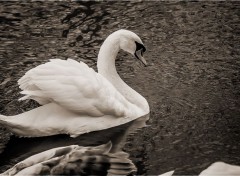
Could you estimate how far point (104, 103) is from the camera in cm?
695

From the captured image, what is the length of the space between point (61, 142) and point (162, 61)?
2.49 meters

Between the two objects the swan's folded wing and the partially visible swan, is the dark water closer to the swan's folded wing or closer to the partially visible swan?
the swan's folded wing

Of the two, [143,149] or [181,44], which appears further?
[181,44]

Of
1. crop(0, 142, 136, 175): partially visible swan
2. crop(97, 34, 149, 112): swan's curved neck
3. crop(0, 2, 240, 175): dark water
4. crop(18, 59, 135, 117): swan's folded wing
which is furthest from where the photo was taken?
crop(97, 34, 149, 112): swan's curved neck

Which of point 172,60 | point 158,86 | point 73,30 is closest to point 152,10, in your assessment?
point 73,30

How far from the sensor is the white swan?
6.82m

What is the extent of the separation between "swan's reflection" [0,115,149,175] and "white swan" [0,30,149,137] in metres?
0.07

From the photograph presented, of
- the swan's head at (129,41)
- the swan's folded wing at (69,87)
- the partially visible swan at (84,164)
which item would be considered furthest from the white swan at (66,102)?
the partially visible swan at (84,164)

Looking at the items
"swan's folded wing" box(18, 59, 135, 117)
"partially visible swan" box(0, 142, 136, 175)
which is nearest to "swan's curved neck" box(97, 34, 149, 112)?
"swan's folded wing" box(18, 59, 135, 117)

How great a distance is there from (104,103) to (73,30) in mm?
3429

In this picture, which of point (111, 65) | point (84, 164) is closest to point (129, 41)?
point (111, 65)

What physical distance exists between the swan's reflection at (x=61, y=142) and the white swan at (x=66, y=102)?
0.22 ft

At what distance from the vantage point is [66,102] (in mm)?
6844

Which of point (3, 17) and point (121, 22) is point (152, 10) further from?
point (3, 17)
